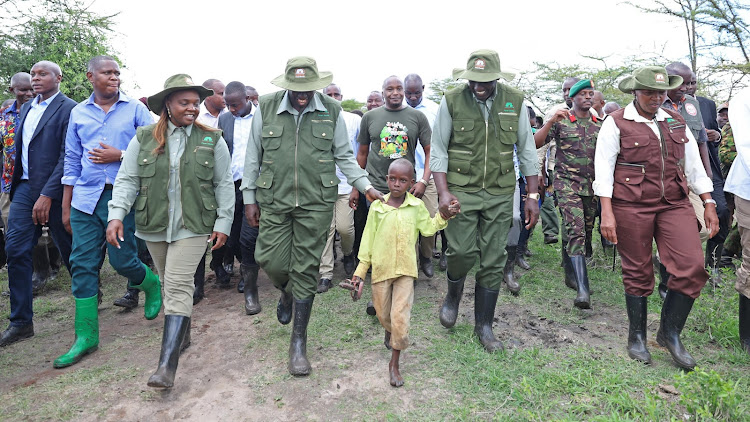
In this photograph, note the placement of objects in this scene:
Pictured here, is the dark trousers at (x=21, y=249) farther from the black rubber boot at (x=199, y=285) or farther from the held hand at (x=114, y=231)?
the held hand at (x=114, y=231)

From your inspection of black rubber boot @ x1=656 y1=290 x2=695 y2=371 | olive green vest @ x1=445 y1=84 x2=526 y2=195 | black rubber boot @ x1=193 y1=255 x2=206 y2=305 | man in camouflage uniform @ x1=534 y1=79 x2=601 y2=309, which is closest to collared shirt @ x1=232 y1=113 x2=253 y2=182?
black rubber boot @ x1=193 y1=255 x2=206 y2=305

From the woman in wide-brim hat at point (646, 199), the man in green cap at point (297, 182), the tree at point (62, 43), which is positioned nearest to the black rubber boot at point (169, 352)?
the man in green cap at point (297, 182)

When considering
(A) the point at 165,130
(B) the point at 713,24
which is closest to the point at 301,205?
(A) the point at 165,130

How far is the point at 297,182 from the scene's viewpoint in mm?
4059

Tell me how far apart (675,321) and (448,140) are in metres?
2.22

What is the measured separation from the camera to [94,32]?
13.4 m

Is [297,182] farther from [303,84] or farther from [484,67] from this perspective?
[484,67]

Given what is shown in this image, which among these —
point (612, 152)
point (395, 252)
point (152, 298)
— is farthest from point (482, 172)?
point (152, 298)

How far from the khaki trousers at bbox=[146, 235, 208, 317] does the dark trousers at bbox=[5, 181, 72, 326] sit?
1681 mm

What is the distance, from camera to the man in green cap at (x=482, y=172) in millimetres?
4320

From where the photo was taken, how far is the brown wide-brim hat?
154 inches

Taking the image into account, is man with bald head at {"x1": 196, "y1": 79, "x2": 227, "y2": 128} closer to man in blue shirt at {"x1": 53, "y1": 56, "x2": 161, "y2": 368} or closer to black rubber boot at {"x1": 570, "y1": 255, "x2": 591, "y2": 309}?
man in blue shirt at {"x1": 53, "y1": 56, "x2": 161, "y2": 368}

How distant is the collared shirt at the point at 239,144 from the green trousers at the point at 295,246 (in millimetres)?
2057

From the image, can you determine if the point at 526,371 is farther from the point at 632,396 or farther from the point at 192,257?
the point at 192,257
